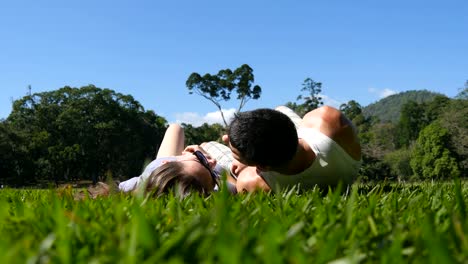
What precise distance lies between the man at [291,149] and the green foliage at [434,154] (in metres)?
61.7

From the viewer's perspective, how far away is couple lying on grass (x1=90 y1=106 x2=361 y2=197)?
4102mm

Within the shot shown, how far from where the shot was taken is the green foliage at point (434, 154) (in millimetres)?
63188

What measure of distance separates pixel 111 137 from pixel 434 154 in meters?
43.6

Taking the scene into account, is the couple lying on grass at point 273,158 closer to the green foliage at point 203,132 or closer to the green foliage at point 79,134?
the green foliage at point 79,134

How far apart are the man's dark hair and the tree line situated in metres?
54.1

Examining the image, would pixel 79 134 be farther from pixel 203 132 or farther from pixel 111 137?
pixel 203 132

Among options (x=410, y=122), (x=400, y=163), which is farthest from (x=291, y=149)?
(x=410, y=122)

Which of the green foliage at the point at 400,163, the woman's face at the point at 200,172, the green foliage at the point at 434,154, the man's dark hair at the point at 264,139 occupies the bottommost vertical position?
the green foliage at the point at 400,163

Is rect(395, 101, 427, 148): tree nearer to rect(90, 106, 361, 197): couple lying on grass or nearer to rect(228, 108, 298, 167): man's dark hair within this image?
rect(90, 106, 361, 197): couple lying on grass

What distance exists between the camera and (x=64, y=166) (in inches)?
2448

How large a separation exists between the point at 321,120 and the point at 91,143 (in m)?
65.0

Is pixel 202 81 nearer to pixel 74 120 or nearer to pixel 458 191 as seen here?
pixel 74 120

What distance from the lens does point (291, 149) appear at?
14.0ft

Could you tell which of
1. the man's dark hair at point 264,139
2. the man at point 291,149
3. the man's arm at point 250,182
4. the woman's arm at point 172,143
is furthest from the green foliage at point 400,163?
the man's dark hair at point 264,139
